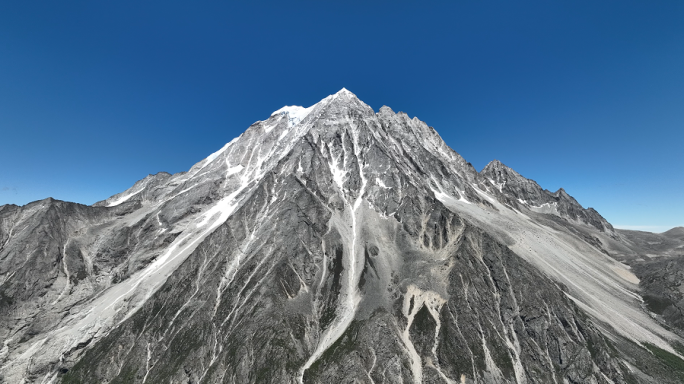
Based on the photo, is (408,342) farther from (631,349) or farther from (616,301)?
(616,301)

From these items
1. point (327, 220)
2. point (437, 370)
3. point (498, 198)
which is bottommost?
point (437, 370)

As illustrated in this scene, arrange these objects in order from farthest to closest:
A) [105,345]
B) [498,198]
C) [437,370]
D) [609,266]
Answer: [498,198], [609,266], [105,345], [437,370]

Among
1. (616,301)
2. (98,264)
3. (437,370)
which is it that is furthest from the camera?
(98,264)

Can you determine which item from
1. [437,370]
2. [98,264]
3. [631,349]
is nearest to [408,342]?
[437,370]

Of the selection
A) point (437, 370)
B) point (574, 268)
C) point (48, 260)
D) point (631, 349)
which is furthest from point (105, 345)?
point (574, 268)

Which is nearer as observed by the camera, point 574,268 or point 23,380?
point 23,380

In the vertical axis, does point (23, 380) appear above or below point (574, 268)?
below

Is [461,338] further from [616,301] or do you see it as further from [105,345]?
[105,345]
